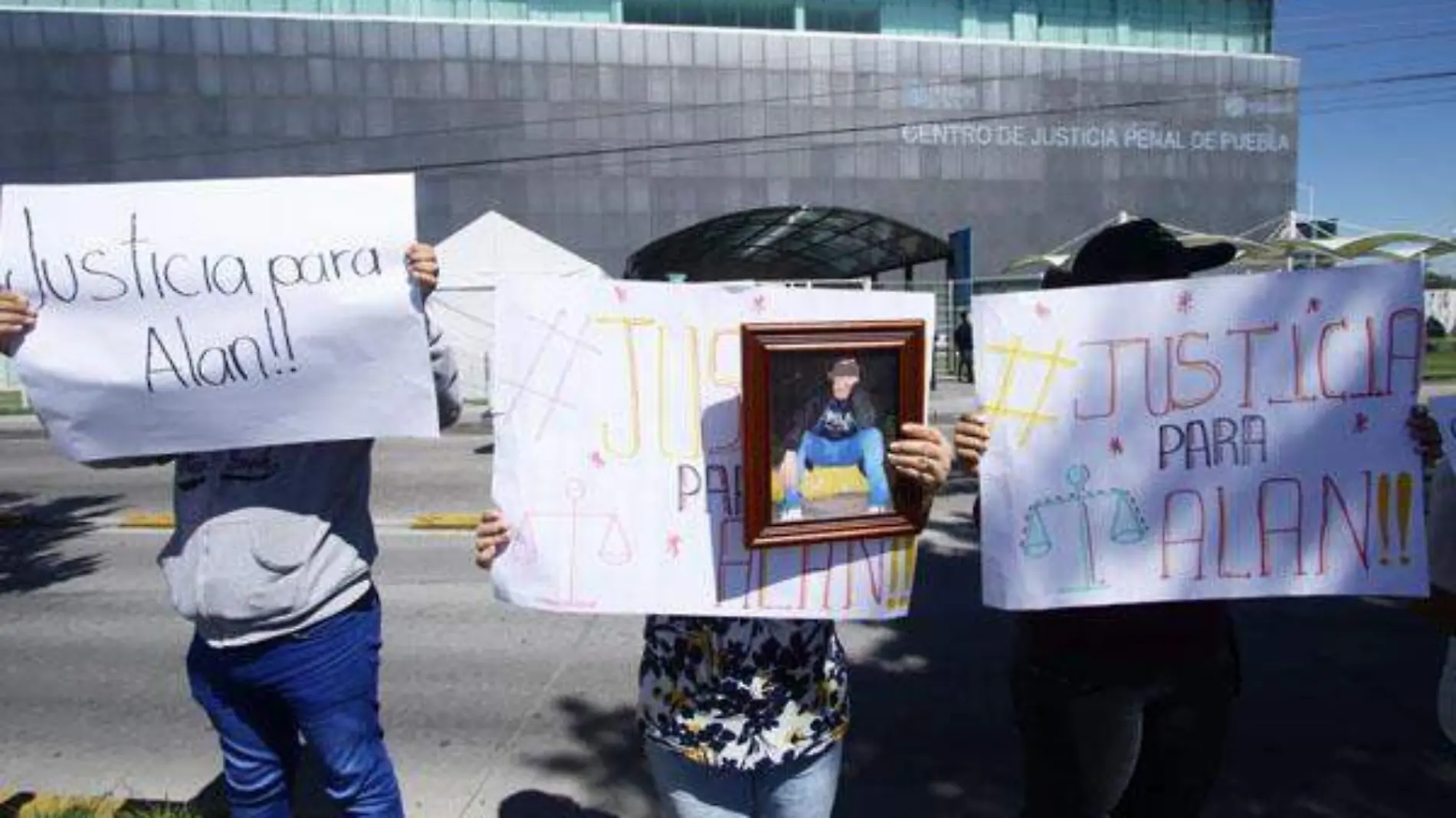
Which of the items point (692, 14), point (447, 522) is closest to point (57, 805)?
point (447, 522)

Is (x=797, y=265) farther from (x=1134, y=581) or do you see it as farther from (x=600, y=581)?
(x=1134, y=581)

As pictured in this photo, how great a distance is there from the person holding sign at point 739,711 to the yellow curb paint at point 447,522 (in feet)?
21.5

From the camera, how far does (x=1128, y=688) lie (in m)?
2.20

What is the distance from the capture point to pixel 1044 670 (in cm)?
229

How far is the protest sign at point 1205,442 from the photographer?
218cm

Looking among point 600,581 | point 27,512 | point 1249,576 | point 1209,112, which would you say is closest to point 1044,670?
point 1249,576

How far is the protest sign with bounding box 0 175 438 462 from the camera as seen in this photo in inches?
91.8

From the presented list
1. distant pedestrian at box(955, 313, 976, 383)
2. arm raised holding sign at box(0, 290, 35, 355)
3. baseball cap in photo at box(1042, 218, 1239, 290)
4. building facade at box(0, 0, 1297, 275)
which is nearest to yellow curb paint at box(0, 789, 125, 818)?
arm raised holding sign at box(0, 290, 35, 355)

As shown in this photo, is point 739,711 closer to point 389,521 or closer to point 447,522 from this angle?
point 447,522

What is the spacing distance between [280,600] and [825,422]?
131 centimetres

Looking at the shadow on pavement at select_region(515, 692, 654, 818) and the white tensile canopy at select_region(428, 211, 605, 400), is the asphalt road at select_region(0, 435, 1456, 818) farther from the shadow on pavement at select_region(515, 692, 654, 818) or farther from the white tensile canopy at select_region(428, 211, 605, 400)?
the white tensile canopy at select_region(428, 211, 605, 400)

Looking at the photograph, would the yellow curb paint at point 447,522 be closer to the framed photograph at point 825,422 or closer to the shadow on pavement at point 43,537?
the shadow on pavement at point 43,537

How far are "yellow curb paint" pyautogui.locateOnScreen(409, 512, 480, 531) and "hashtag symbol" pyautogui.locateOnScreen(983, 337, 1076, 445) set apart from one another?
685 cm

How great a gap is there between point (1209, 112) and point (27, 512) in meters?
37.3
